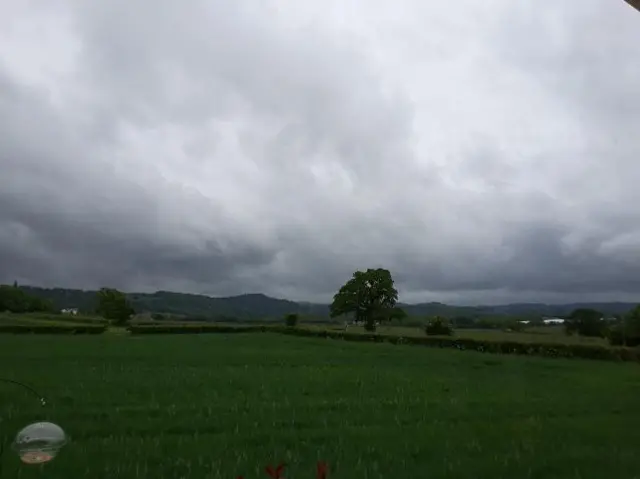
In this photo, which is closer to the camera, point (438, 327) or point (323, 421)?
point (323, 421)

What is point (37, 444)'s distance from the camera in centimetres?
391

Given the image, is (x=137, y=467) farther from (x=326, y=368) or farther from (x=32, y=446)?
(x=326, y=368)

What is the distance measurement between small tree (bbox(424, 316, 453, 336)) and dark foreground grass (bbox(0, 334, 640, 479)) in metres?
38.5

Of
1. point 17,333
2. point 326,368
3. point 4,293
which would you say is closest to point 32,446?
point 326,368

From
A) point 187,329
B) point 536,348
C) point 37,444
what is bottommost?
point 37,444

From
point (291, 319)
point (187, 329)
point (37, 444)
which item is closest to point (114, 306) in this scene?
point (291, 319)

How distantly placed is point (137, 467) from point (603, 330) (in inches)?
2506

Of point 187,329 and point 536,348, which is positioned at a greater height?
point 187,329

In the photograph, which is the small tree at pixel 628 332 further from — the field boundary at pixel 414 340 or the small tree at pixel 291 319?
the small tree at pixel 291 319

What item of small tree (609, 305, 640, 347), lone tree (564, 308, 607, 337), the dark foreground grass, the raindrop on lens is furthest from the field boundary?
the raindrop on lens

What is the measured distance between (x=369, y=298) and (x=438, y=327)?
29.5m

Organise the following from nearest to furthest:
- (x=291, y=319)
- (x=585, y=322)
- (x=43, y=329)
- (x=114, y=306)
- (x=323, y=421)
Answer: (x=323, y=421)
(x=43, y=329)
(x=585, y=322)
(x=291, y=319)
(x=114, y=306)

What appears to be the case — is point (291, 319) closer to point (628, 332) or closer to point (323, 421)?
point (628, 332)

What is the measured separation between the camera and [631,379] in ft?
89.1
